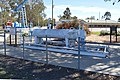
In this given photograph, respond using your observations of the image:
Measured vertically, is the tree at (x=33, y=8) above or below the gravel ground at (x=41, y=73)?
above

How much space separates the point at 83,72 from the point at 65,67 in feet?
3.24

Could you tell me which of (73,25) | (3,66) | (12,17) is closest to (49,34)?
(3,66)

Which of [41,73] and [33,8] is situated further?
[33,8]

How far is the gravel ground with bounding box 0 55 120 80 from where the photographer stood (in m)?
7.60

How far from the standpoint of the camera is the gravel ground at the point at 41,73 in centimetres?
760

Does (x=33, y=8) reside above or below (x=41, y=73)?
above

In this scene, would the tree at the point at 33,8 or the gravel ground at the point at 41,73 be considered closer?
the gravel ground at the point at 41,73

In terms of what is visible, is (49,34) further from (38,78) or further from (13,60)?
(38,78)

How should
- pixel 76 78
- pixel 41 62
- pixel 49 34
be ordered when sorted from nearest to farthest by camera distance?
1. pixel 76 78
2. pixel 41 62
3. pixel 49 34

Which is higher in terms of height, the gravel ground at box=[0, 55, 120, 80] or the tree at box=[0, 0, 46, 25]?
the tree at box=[0, 0, 46, 25]

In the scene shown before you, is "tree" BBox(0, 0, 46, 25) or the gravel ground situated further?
"tree" BBox(0, 0, 46, 25)

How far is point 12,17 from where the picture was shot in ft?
212

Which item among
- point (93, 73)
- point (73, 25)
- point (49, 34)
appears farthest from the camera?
point (73, 25)

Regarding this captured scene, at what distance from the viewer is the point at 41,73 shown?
27.0 feet
